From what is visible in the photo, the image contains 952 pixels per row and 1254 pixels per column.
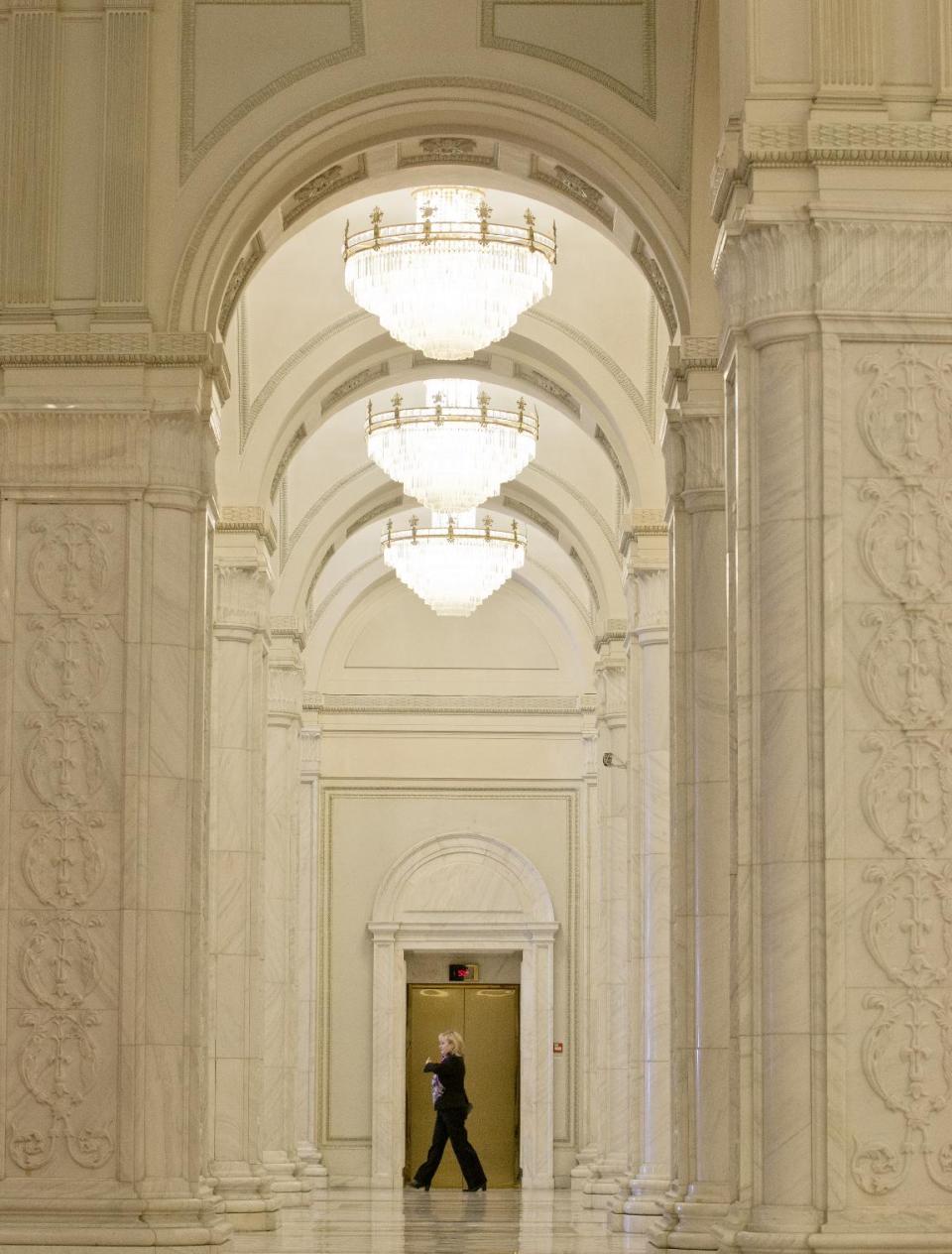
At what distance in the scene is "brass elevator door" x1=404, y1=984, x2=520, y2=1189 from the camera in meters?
25.7

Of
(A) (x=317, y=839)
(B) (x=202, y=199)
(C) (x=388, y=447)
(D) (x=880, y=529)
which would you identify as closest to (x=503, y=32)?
(B) (x=202, y=199)

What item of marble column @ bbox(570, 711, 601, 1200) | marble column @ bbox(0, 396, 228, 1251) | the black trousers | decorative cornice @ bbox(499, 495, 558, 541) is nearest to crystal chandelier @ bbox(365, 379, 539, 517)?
decorative cornice @ bbox(499, 495, 558, 541)

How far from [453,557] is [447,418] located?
3.56 metres

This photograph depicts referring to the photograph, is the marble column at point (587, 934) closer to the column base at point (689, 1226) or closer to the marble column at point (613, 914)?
the marble column at point (613, 914)

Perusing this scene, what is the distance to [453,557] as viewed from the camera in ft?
69.5

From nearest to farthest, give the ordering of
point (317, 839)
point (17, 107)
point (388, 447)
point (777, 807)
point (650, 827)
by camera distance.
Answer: point (777, 807) → point (17, 107) → point (650, 827) → point (388, 447) → point (317, 839)

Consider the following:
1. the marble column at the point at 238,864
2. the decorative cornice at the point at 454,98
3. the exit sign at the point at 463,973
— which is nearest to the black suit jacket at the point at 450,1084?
the marble column at the point at 238,864

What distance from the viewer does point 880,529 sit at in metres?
8.23

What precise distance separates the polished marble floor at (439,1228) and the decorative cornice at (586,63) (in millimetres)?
6400

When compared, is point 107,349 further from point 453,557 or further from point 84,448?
point 453,557

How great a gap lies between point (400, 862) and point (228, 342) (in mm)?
10718

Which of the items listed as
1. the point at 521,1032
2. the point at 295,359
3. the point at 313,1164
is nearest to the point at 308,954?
the point at 313,1164

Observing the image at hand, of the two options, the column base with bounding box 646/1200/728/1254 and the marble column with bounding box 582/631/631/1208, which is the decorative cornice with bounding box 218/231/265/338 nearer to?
the column base with bounding box 646/1200/728/1254

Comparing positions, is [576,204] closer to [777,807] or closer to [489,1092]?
[777,807]
